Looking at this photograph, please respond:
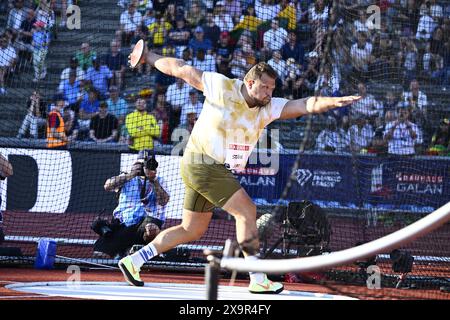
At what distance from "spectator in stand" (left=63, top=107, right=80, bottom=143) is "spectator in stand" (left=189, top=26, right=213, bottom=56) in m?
2.73

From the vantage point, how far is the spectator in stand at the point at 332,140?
43.9ft

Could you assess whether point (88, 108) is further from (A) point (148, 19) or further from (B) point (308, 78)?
(B) point (308, 78)

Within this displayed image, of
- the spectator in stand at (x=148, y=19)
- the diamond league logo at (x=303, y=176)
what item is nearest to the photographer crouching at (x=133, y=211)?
the diamond league logo at (x=303, y=176)

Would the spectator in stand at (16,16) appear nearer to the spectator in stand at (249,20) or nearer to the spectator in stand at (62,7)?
the spectator in stand at (62,7)

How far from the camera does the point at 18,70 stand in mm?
17438

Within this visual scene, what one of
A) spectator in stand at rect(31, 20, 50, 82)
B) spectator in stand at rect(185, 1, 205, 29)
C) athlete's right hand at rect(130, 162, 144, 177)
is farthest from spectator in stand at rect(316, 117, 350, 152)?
spectator in stand at rect(31, 20, 50, 82)

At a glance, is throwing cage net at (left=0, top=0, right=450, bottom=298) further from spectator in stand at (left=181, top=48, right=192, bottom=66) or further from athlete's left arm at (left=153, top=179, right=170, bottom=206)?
athlete's left arm at (left=153, top=179, right=170, bottom=206)

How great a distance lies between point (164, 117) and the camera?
15.6 meters

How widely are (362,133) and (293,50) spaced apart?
3.32m

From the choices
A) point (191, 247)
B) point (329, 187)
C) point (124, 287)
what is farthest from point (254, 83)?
point (329, 187)

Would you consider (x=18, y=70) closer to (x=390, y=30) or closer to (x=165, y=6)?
(x=165, y=6)

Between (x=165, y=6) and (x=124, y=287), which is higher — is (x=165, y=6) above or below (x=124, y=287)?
above

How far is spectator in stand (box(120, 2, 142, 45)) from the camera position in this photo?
1750cm

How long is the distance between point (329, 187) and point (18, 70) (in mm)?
6965
